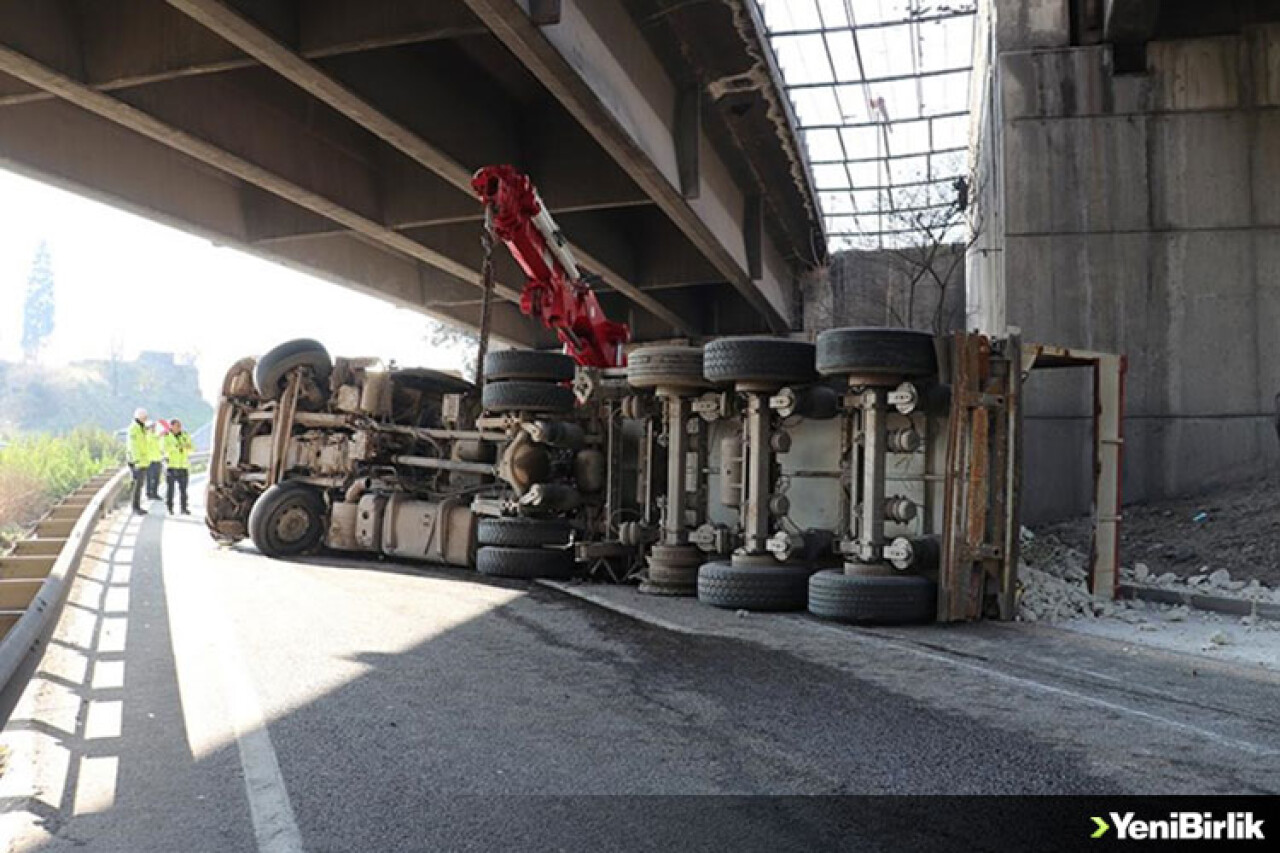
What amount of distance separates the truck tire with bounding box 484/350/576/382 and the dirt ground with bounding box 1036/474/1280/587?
17.0 ft

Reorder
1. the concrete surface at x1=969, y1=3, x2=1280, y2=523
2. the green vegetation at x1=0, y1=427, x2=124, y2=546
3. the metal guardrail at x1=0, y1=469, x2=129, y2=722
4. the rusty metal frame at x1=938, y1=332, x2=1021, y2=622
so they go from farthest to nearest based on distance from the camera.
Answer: the green vegetation at x1=0, y1=427, x2=124, y2=546, the concrete surface at x1=969, y1=3, x2=1280, y2=523, the rusty metal frame at x1=938, y1=332, x2=1021, y2=622, the metal guardrail at x1=0, y1=469, x2=129, y2=722

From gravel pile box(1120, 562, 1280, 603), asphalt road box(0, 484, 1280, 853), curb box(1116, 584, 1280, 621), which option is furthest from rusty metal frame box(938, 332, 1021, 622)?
gravel pile box(1120, 562, 1280, 603)

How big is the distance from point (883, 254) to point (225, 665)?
1908 cm

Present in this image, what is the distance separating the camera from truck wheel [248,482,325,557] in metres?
10.8

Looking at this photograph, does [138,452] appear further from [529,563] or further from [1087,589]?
[1087,589]

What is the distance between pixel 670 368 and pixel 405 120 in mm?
3501

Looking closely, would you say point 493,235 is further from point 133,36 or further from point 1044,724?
point 1044,724

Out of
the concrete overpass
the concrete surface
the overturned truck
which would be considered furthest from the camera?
the concrete surface

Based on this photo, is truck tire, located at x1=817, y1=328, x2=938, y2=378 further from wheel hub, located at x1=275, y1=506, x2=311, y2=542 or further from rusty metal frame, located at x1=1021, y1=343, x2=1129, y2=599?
wheel hub, located at x1=275, y1=506, x2=311, y2=542

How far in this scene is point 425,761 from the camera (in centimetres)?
363

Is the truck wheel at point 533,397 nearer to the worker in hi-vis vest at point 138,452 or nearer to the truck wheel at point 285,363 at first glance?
the truck wheel at point 285,363

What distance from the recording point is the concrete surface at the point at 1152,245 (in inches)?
404

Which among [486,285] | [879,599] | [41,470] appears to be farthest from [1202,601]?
[41,470]

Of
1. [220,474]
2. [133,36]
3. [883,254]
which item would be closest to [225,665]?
[133,36]
